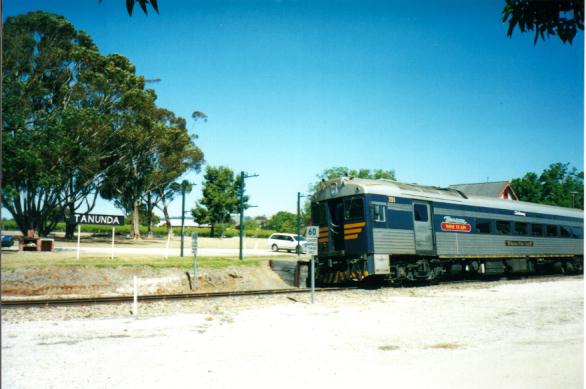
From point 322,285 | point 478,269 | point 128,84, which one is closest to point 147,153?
point 128,84

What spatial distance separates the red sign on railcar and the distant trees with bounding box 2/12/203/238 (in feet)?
48.9

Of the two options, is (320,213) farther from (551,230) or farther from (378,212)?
(551,230)

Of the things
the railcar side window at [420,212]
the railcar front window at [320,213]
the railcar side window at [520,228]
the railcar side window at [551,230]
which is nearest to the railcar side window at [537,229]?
the railcar side window at [551,230]

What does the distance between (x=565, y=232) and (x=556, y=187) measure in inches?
206

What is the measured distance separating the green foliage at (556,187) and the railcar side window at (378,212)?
17.4 feet

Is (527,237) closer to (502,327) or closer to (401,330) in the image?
(502,327)

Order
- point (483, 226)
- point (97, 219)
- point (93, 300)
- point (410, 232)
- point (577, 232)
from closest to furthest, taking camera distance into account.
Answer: point (93, 300)
point (410, 232)
point (483, 226)
point (97, 219)
point (577, 232)

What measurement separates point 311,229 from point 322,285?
5.11 meters

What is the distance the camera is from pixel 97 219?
1858cm

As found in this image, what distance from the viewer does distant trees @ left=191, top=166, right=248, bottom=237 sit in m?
60.8

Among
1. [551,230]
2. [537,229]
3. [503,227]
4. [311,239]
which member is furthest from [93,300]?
[551,230]

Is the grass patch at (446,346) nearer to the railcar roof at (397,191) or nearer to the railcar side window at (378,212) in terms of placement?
the railcar side window at (378,212)

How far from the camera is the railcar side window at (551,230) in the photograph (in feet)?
71.7

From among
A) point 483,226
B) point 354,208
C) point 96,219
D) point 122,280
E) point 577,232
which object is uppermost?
point 354,208
